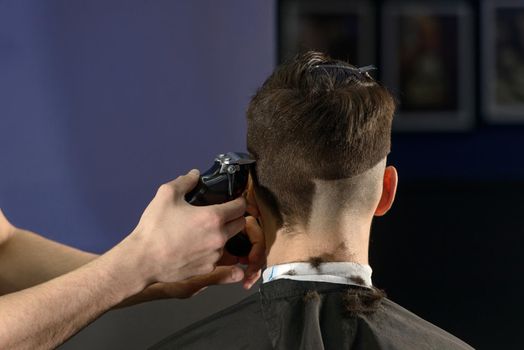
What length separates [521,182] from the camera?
4.86 metres

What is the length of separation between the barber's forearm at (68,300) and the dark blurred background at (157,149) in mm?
629

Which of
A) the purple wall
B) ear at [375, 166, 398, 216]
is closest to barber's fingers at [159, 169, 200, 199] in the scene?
ear at [375, 166, 398, 216]

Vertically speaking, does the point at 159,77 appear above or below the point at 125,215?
above

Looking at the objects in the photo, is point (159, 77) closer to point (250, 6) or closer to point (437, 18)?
point (250, 6)

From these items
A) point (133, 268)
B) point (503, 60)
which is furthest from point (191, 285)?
point (503, 60)

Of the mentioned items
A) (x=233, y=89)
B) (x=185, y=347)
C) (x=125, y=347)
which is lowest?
(x=125, y=347)

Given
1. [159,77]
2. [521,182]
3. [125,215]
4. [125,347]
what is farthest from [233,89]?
[521,182]

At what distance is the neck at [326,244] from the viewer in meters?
1.74

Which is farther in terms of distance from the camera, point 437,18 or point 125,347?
point 437,18

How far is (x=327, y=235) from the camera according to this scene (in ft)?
5.73

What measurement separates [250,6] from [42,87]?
0.74 meters

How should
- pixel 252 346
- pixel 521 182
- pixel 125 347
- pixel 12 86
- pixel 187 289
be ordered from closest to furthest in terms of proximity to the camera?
pixel 252 346 → pixel 187 289 → pixel 125 347 → pixel 12 86 → pixel 521 182

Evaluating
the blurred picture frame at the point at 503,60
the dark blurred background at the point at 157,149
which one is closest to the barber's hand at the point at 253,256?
the dark blurred background at the point at 157,149

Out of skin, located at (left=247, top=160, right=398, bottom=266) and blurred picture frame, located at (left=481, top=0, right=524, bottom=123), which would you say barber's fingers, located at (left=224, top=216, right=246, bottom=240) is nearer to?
skin, located at (left=247, top=160, right=398, bottom=266)
